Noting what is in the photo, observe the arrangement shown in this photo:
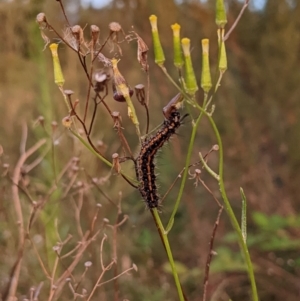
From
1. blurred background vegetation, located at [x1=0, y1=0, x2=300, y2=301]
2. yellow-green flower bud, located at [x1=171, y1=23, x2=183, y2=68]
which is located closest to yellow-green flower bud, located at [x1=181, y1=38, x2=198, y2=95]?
yellow-green flower bud, located at [x1=171, y1=23, x2=183, y2=68]

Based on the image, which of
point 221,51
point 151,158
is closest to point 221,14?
point 221,51

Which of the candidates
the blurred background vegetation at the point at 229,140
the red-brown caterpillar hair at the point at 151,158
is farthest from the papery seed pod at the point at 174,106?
the blurred background vegetation at the point at 229,140

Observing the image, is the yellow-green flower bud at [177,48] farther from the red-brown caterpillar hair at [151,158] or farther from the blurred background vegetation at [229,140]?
the blurred background vegetation at [229,140]

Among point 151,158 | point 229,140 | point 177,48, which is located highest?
point 177,48

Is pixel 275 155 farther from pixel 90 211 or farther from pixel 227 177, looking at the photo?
pixel 90 211

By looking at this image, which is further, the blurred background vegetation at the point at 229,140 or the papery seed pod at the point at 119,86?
the blurred background vegetation at the point at 229,140

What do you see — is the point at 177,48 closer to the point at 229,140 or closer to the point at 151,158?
the point at 151,158

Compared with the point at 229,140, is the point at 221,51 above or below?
above

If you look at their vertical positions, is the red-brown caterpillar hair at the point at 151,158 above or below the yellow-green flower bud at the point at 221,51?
below
